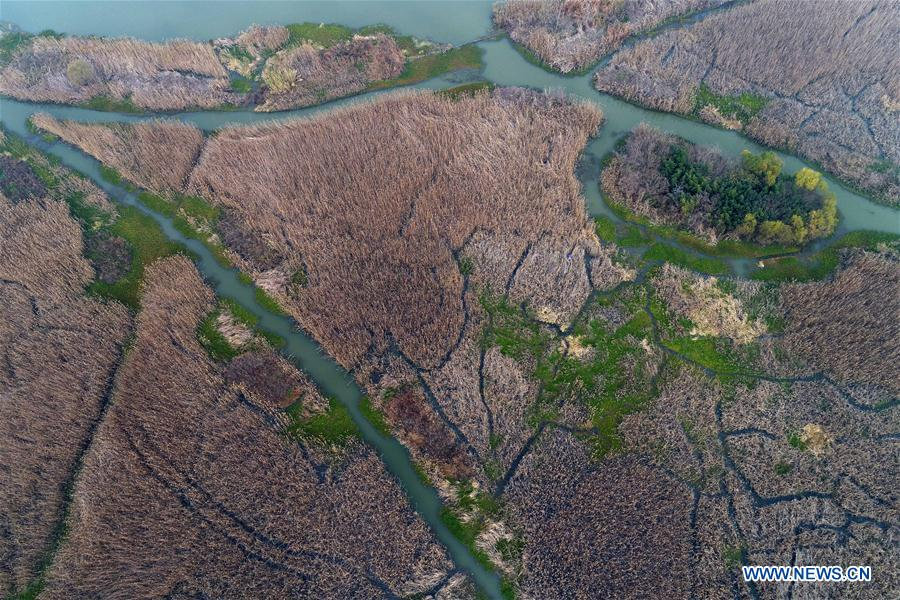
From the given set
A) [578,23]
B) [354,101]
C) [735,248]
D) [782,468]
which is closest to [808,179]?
[735,248]

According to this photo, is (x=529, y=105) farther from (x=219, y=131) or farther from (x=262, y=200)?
(x=219, y=131)

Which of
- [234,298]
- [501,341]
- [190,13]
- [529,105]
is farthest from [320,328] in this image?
[190,13]

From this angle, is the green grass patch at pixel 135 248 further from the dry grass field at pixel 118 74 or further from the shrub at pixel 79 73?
the shrub at pixel 79 73

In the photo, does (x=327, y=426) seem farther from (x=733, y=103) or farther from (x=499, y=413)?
(x=733, y=103)

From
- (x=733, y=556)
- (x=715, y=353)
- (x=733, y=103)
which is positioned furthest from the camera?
(x=733, y=103)

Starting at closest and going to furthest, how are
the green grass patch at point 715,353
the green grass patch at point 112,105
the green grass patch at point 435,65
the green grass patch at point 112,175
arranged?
the green grass patch at point 715,353
the green grass patch at point 112,175
the green grass patch at point 112,105
the green grass patch at point 435,65

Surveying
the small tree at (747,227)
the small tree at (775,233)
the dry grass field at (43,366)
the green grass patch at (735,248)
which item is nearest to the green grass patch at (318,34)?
the dry grass field at (43,366)
